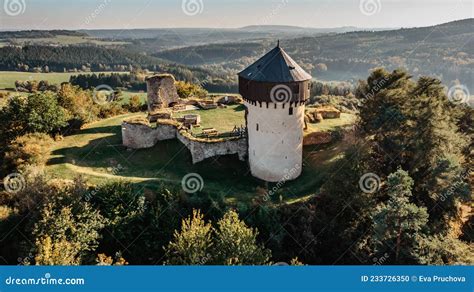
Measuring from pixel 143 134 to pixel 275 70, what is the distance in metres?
13.0

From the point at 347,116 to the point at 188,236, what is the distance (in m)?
26.7

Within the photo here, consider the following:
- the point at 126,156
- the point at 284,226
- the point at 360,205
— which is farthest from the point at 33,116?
the point at 360,205

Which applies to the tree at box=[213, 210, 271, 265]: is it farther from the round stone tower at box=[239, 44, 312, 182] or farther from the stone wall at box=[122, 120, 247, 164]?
the stone wall at box=[122, 120, 247, 164]

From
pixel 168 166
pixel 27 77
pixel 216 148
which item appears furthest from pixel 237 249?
pixel 27 77

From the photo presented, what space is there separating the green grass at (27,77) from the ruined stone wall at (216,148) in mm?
58708

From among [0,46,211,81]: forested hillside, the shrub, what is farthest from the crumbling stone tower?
[0,46,211,81]: forested hillside

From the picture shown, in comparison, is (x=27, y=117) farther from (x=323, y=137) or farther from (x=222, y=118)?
(x=323, y=137)

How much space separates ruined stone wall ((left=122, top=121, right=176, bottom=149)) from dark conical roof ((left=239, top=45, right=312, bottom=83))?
9.81 m

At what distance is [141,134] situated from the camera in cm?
2969

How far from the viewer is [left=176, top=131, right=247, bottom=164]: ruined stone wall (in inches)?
1069

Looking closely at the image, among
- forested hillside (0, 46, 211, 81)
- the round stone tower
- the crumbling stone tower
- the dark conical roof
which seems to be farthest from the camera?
forested hillside (0, 46, 211, 81)

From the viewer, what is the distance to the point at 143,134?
97.6 ft

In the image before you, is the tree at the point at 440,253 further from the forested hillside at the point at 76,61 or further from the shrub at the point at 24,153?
the forested hillside at the point at 76,61

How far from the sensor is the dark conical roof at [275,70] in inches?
888
